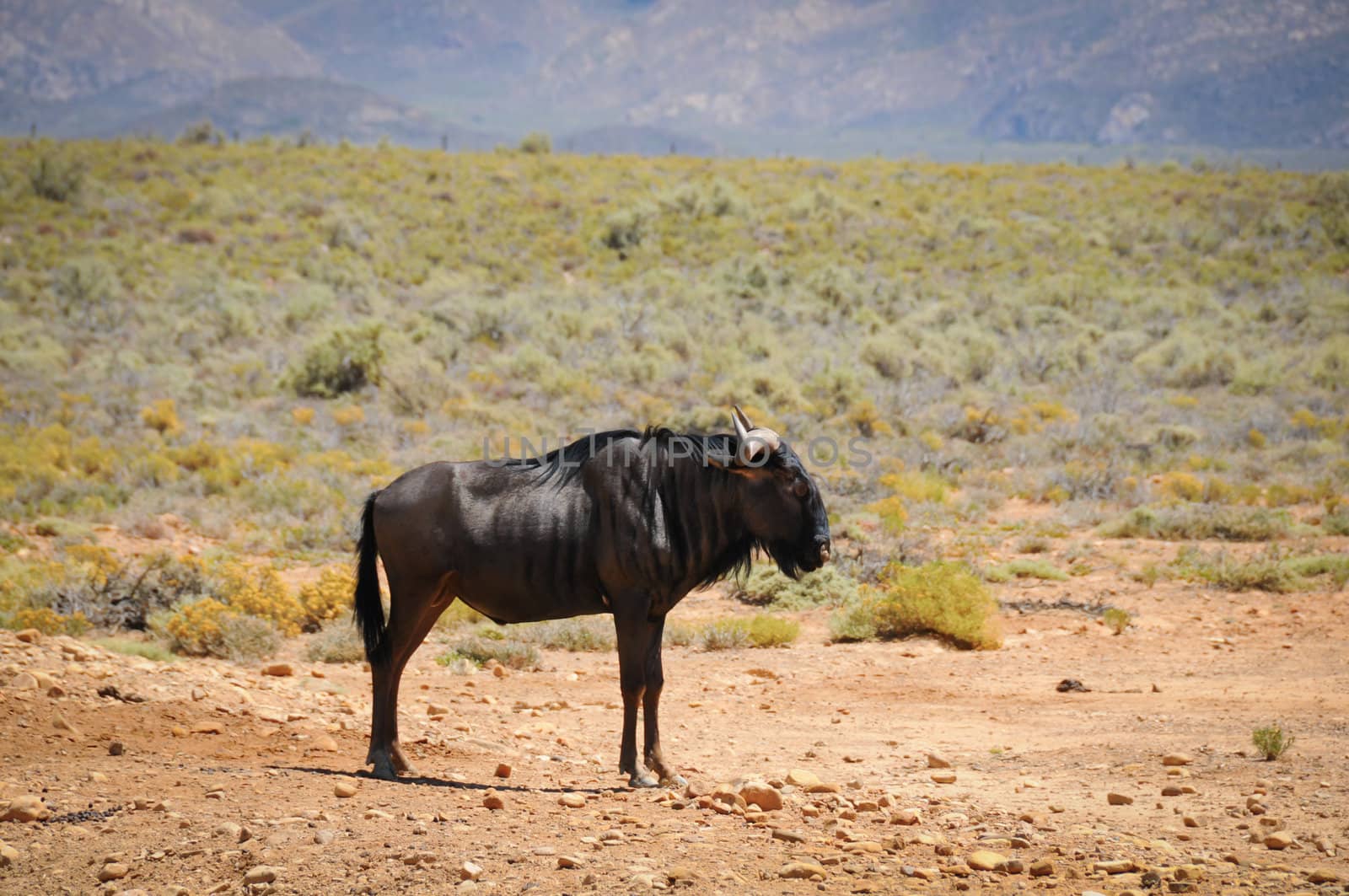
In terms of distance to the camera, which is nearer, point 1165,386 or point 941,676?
point 941,676

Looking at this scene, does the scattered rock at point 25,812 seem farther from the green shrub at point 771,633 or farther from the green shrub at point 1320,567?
the green shrub at point 1320,567

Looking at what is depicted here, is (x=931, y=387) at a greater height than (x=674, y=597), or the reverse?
(x=931, y=387)

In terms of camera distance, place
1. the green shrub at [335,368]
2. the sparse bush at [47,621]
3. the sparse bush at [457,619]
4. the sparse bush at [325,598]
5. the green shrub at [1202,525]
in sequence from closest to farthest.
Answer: the sparse bush at [47,621] < the sparse bush at [325,598] < the sparse bush at [457,619] < the green shrub at [1202,525] < the green shrub at [335,368]

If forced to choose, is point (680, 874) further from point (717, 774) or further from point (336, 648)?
point (336, 648)

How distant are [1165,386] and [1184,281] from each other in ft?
42.7

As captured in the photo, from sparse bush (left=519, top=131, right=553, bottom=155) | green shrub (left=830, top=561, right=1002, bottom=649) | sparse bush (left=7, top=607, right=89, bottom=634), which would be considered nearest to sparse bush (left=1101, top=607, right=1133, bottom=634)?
green shrub (left=830, top=561, right=1002, bottom=649)

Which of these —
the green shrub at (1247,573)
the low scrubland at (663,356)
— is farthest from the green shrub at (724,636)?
the green shrub at (1247,573)

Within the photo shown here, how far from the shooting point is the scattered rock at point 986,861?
18.1 feet

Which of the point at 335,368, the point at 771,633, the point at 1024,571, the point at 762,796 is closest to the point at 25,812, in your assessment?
the point at 762,796

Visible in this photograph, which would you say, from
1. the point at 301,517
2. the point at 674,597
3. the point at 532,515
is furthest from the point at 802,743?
the point at 301,517

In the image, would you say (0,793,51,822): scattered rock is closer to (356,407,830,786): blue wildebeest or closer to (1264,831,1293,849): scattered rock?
(356,407,830,786): blue wildebeest

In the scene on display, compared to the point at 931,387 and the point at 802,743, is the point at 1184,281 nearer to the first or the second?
the point at 931,387

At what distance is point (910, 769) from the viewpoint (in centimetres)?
759

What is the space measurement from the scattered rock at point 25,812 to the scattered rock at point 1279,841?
5703 millimetres
